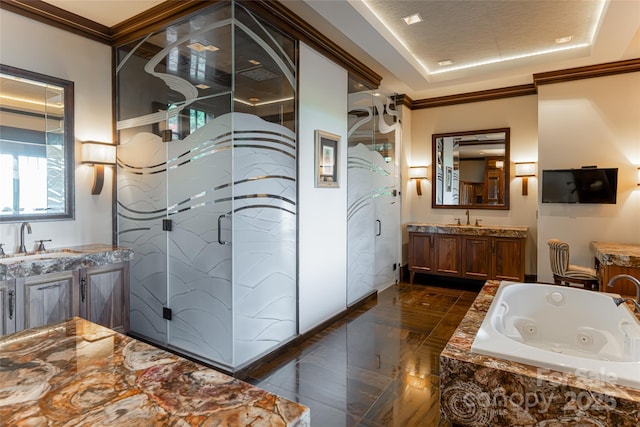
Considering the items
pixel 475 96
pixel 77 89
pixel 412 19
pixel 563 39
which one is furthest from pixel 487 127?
pixel 77 89

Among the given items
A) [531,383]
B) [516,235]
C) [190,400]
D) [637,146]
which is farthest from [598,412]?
[637,146]

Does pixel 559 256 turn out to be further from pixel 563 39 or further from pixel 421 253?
pixel 563 39

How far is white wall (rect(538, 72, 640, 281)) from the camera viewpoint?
14.3 ft

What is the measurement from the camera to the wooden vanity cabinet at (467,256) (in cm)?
500

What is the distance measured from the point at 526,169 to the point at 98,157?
550cm

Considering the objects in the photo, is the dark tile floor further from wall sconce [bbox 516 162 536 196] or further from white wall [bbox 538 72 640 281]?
wall sconce [bbox 516 162 536 196]

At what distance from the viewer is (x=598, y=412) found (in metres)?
1.59

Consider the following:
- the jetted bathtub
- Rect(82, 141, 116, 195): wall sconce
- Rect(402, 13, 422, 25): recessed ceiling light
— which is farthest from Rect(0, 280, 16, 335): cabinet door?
Rect(402, 13, 422, 25): recessed ceiling light

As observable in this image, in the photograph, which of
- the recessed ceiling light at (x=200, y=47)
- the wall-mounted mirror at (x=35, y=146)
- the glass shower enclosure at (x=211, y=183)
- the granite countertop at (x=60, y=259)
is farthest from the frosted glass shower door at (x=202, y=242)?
the wall-mounted mirror at (x=35, y=146)

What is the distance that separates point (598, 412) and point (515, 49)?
385 cm

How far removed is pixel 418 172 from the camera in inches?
240

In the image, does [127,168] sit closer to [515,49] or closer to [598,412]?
[598,412]

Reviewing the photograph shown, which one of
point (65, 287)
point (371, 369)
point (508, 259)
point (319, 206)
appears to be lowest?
point (371, 369)

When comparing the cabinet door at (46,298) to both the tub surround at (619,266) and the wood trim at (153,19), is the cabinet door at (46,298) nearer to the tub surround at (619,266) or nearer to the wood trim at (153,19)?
the wood trim at (153,19)
